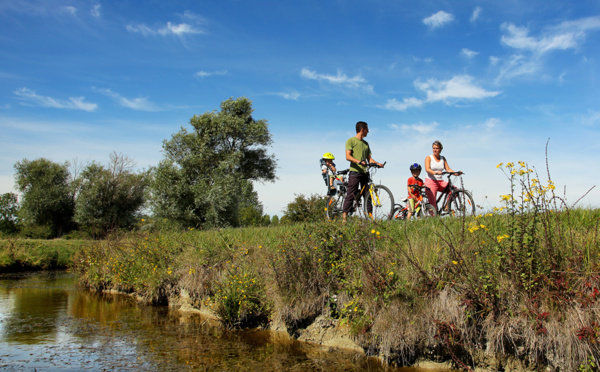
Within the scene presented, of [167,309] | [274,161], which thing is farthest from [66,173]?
[167,309]

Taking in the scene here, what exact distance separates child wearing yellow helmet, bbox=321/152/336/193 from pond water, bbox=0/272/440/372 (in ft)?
16.2

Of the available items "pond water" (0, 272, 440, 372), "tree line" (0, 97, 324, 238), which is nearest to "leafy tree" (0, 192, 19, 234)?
"tree line" (0, 97, 324, 238)

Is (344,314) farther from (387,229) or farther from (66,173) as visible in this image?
(66,173)

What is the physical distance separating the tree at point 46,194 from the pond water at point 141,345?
1737 inches

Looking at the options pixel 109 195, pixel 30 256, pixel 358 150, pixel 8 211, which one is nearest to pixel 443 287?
pixel 358 150

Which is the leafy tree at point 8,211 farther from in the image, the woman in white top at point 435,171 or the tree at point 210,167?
the woman in white top at point 435,171

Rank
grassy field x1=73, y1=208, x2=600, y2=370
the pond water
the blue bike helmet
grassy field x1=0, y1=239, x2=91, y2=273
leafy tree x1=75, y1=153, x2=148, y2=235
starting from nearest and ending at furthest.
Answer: grassy field x1=73, y1=208, x2=600, y2=370 < the pond water < the blue bike helmet < grassy field x1=0, y1=239, x2=91, y2=273 < leafy tree x1=75, y1=153, x2=148, y2=235

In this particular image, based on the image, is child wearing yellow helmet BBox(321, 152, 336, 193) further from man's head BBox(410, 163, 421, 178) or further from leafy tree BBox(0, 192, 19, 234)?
leafy tree BBox(0, 192, 19, 234)

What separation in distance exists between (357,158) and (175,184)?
2780 centimetres

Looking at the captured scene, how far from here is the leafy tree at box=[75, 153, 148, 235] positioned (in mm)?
45062

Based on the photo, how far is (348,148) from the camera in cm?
986

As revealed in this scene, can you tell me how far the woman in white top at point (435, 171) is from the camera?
9844 mm

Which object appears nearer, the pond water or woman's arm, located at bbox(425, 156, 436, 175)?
the pond water

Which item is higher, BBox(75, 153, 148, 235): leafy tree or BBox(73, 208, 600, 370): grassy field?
BBox(75, 153, 148, 235): leafy tree
